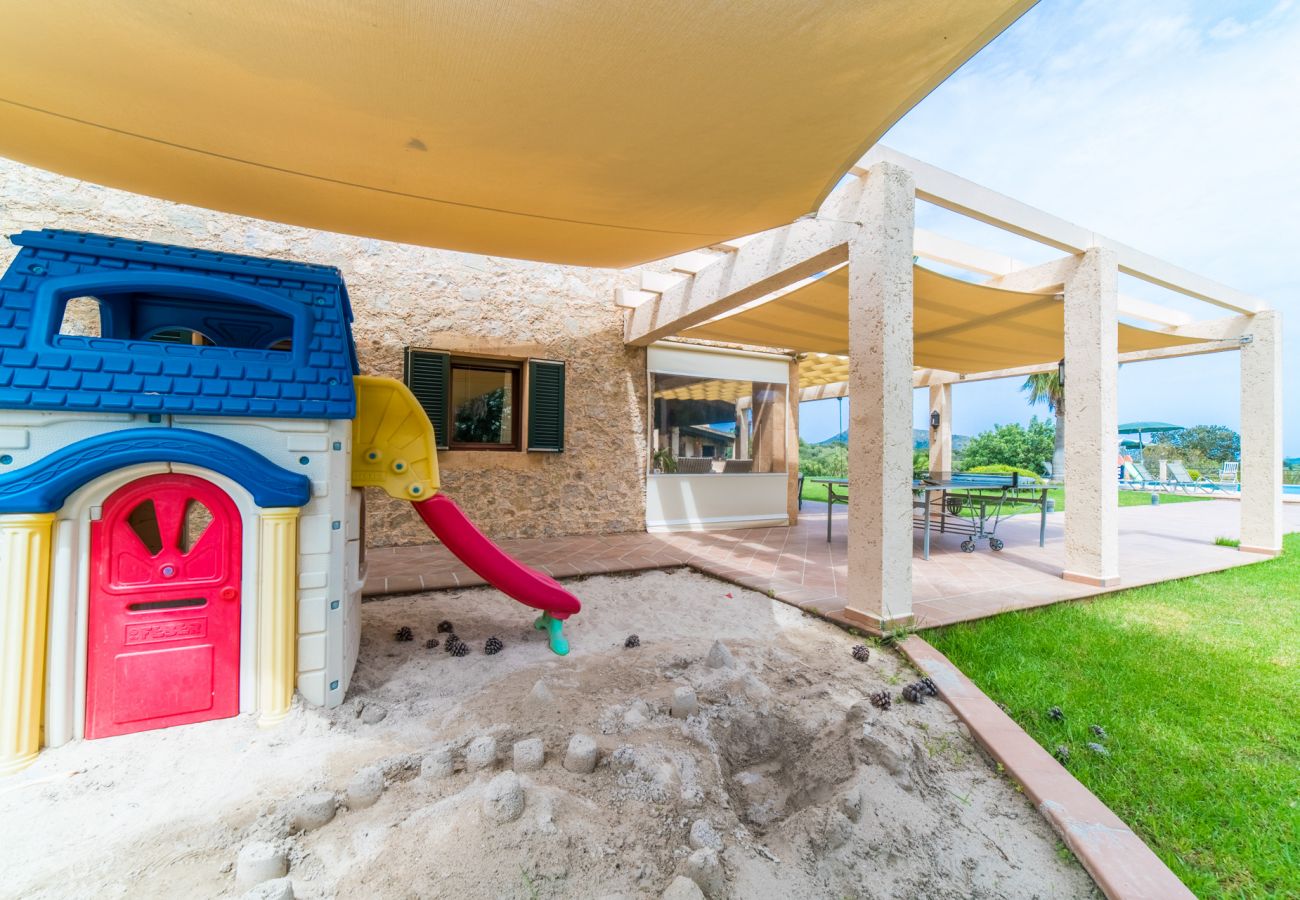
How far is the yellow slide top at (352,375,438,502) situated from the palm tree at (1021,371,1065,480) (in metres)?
21.7

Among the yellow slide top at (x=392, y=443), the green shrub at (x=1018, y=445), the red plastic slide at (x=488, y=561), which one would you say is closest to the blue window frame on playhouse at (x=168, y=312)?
the yellow slide top at (x=392, y=443)

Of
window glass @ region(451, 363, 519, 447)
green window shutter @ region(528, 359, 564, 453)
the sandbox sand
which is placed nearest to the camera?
the sandbox sand

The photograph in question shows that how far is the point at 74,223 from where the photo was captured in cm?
504

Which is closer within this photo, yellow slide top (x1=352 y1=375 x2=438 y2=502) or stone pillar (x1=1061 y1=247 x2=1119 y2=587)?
yellow slide top (x1=352 y1=375 x2=438 y2=502)

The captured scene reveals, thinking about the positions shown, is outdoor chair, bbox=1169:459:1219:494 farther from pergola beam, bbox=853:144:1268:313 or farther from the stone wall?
the stone wall

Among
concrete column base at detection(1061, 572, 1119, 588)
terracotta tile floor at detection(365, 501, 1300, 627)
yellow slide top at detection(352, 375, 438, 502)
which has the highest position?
yellow slide top at detection(352, 375, 438, 502)

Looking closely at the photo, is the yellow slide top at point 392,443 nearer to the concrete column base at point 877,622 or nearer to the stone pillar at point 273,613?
the stone pillar at point 273,613

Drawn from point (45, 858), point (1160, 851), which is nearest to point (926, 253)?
point (1160, 851)

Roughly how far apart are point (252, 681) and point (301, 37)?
2717mm

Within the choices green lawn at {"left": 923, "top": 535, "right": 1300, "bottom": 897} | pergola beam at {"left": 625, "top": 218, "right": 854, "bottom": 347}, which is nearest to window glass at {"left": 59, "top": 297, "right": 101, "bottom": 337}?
pergola beam at {"left": 625, "top": 218, "right": 854, "bottom": 347}

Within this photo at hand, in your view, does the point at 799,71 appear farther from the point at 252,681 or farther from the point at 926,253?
the point at 926,253

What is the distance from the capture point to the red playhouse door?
83.4 inches

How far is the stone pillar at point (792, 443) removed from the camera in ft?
29.3

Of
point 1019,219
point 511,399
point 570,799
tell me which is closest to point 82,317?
point 511,399
